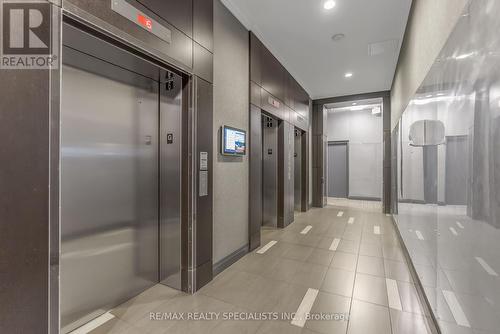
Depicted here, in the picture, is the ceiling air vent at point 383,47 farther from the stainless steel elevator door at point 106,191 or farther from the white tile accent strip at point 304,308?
the white tile accent strip at point 304,308

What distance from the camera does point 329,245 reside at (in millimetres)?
4379

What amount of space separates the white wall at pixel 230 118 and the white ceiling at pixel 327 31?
0.39m

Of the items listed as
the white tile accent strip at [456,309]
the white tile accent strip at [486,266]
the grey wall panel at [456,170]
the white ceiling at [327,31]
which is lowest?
the white tile accent strip at [456,309]

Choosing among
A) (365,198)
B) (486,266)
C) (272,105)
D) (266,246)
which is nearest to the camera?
(486,266)

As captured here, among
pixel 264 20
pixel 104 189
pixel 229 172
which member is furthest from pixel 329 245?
pixel 264 20

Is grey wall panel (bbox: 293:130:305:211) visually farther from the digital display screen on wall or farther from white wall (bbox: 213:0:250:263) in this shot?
the digital display screen on wall

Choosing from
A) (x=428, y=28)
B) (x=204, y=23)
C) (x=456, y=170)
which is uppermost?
(x=204, y=23)

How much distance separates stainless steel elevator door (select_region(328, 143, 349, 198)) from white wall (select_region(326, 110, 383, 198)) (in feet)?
0.77

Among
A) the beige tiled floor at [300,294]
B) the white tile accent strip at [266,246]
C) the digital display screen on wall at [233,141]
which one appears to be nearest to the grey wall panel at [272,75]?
the digital display screen on wall at [233,141]

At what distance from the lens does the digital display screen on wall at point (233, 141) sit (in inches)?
129

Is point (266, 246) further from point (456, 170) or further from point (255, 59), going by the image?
point (255, 59)

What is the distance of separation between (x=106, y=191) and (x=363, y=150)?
401 inches

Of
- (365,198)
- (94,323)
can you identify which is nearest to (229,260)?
(94,323)

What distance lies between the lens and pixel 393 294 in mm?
2709
